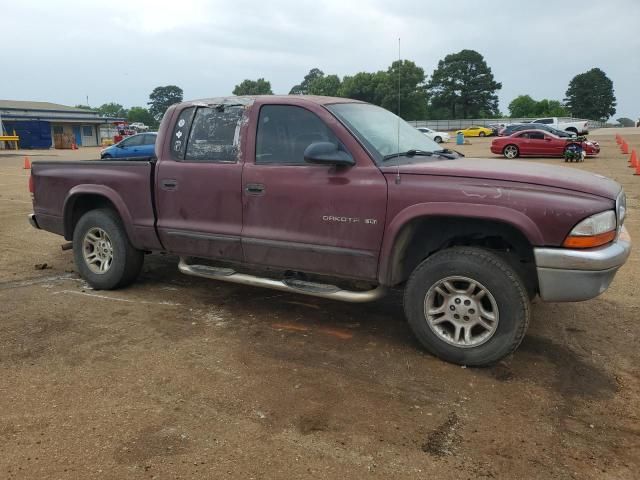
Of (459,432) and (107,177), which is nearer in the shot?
(459,432)

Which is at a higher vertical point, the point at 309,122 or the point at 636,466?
the point at 309,122

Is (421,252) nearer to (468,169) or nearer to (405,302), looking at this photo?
(405,302)

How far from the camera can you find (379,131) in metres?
4.39

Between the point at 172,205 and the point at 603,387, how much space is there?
3649 millimetres

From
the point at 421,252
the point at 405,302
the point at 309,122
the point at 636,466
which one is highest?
the point at 309,122

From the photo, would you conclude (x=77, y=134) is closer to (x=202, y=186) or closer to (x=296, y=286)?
(x=202, y=186)

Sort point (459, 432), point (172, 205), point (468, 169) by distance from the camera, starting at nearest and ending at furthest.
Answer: point (459, 432) → point (468, 169) → point (172, 205)

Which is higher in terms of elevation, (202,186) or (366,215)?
(202,186)

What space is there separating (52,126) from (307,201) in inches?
2056

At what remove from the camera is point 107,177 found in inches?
204

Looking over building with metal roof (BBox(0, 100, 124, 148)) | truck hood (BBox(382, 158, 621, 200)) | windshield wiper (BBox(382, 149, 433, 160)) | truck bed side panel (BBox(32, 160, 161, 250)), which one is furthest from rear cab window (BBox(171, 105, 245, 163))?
building with metal roof (BBox(0, 100, 124, 148))

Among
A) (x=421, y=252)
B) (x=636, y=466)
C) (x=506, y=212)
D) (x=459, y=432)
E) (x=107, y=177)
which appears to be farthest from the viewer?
(x=107, y=177)

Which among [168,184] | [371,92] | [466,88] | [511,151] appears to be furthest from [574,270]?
[466,88]

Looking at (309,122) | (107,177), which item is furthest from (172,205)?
(309,122)
